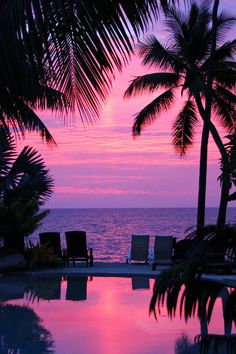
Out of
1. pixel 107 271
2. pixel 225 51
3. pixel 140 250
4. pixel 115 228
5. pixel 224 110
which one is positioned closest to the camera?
pixel 107 271

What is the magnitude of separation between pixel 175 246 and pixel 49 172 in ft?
12.5

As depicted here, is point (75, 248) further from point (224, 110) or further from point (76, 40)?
point (76, 40)

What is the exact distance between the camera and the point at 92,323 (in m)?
9.02

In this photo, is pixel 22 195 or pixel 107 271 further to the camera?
pixel 22 195

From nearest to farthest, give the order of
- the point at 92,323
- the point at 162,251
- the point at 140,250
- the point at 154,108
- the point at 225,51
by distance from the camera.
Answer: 1. the point at 92,323
2. the point at 162,251
3. the point at 140,250
4. the point at 225,51
5. the point at 154,108

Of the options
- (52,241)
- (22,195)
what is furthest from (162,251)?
(22,195)

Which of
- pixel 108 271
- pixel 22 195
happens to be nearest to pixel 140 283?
pixel 108 271

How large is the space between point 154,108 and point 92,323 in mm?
13334

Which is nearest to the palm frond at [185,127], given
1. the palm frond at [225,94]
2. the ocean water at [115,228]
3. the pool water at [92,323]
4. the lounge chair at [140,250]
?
the palm frond at [225,94]

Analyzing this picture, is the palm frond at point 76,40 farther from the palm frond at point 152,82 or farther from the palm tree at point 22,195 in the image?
the palm frond at point 152,82

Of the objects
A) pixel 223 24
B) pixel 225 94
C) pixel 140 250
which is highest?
pixel 223 24

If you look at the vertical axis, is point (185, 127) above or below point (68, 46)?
above

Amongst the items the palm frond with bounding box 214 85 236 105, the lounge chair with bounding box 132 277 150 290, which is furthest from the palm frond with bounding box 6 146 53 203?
the palm frond with bounding box 214 85 236 105

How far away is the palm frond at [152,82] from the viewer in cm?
2077
